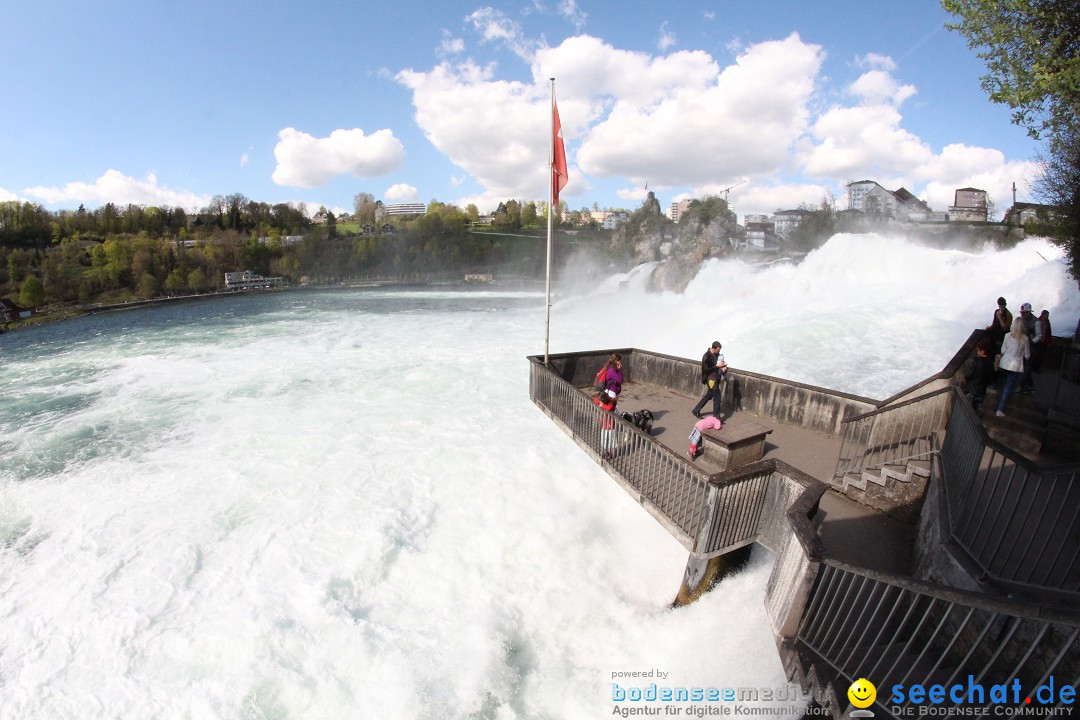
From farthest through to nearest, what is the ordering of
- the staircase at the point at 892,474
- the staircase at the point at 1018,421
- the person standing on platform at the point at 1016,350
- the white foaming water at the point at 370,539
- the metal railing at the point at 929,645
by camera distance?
1. the person standing on platform at the point at 1016,350
2. the staircase at the point at 1018,421
3. the white foaming water at the point at 370,539
4. the staircase at the point at 892,474
5. the metal railing at the point at 929,645

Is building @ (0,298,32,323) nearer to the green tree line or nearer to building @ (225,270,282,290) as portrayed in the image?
the green tree line

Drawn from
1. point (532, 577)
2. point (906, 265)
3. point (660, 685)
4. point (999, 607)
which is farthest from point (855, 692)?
point (906, 265)

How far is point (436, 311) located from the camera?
55031mm

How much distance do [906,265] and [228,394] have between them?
3686 centimetres

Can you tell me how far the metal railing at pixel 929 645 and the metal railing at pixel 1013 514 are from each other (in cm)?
52

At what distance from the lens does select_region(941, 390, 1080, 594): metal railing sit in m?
4.36

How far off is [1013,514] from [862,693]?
220 cm

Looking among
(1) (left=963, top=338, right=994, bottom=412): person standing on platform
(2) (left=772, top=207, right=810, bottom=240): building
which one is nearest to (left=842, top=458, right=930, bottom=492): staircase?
(1) (left=963, top=338, right=994, bottom=412): person standing on platform

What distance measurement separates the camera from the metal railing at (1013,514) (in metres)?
4.36

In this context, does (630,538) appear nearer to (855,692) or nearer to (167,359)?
(855,692)

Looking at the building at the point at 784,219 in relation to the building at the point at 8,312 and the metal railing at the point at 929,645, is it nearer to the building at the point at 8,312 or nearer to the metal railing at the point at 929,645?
the metal railing at the point at 929,645

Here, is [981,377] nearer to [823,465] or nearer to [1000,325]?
[1000,325]

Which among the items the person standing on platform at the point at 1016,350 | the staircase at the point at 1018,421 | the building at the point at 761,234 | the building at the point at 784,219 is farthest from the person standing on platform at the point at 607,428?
the building at the point at 784,219

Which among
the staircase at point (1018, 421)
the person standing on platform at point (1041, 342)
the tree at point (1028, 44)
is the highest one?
the tree at point (1028, 44)
